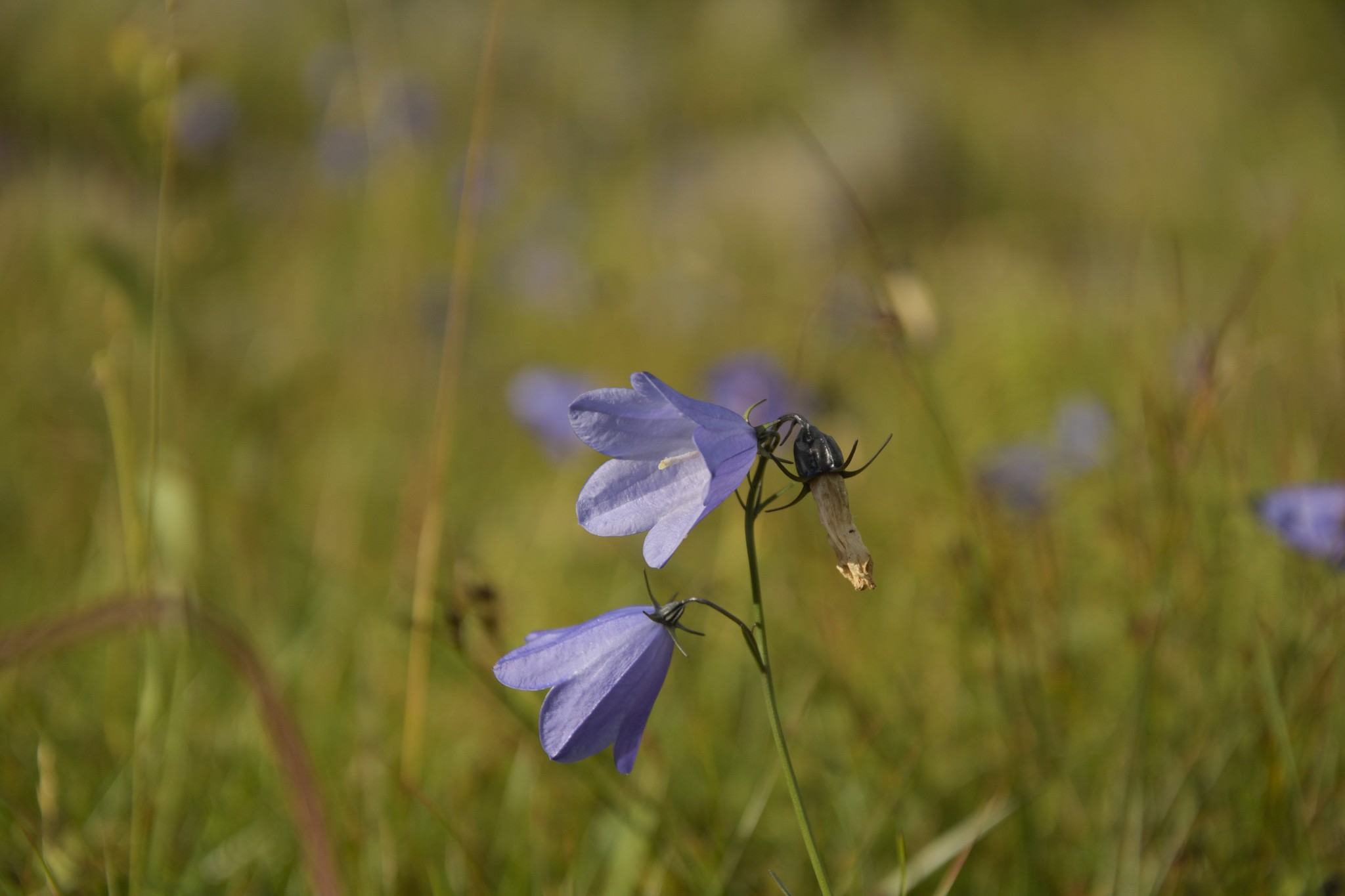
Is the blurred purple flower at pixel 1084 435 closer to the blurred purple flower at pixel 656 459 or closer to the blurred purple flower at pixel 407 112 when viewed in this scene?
the blurred purple flower at pixel 656 459

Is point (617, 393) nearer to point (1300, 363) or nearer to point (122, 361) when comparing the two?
point (122, 361)

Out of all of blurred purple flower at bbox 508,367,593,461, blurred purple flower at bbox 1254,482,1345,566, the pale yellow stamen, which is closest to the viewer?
the pale yellow stamen

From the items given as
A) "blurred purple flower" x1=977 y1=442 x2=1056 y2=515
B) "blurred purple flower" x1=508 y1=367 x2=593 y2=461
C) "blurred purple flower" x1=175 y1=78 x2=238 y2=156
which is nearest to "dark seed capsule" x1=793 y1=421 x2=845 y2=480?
"blurred purple flower" x1=508 y1=367 x2=593 y2=461

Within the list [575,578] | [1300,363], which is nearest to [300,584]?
[575,578]

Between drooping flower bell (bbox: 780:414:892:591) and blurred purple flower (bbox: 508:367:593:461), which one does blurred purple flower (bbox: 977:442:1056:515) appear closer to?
blurred purple flower (bbox: 508:367:593:461)

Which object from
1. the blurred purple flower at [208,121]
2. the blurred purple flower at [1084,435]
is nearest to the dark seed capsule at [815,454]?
the blurred purple flower at [1084,435]
